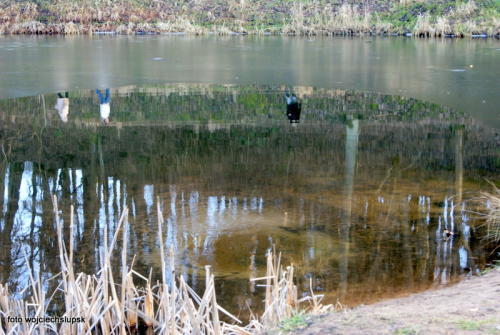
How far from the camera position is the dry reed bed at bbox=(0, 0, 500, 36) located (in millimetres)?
25688

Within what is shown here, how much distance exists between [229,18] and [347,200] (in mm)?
24276

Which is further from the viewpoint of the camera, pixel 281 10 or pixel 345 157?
pixel 281 10

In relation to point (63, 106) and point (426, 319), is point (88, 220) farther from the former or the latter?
point (63, 106)

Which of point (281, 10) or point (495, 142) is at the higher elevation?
point (281, 10)

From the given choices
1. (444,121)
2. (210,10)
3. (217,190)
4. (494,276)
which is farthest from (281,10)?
(494,276)

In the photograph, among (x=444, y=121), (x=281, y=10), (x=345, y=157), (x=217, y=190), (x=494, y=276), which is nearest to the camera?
(x=494, y=276)

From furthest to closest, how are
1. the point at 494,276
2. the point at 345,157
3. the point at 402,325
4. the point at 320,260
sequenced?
the point at 345,157 < the point at 320,260 < the point at 494,276 < the point at 402,325

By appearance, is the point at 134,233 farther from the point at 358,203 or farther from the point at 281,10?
the point at 281,10

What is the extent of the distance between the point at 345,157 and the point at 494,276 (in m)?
3.58

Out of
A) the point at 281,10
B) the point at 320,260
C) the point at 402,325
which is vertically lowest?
the point at 320,260

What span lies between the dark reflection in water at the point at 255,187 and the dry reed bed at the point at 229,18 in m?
16.1

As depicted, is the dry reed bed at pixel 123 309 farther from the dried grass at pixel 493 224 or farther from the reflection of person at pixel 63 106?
the reflection of person at pixel 63 106

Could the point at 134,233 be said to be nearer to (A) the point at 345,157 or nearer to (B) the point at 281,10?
(A) the point at 345,157

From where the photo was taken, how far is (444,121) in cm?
915
